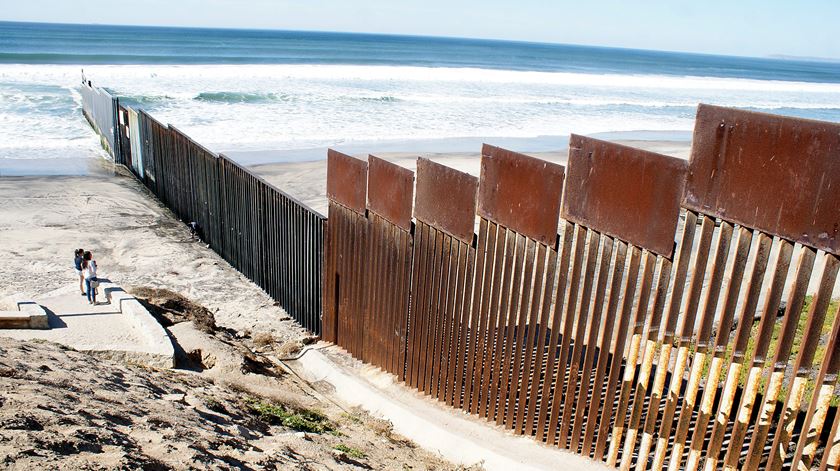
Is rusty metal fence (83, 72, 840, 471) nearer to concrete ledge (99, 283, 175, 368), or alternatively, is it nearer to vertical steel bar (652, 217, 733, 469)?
vertical steel bar (652, 217, 733, 469)

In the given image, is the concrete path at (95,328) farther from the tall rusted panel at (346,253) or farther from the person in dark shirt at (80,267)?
the tall rusted panel at (346,253)

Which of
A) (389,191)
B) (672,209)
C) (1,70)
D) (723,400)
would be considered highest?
(672,209)

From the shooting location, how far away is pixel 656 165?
4.15m

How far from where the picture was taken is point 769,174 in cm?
363

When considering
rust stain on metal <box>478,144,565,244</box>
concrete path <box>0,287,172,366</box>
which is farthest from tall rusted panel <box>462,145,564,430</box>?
concrete path <box>0,287,172,366</box>

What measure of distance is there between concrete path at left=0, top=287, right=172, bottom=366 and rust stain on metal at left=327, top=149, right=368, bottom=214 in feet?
7.27

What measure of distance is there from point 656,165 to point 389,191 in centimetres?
282

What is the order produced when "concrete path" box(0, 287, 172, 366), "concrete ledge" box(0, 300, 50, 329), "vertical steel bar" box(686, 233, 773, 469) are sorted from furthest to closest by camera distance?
"concrete ledge" box(0, 300, 50, 329) → "concrete path" box(0, 287, 172, 366) → "vertical steel bar" box(686, 233, 773, 469)

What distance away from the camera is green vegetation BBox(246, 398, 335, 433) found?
18.2ft

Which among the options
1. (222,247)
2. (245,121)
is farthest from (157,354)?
(245,121)

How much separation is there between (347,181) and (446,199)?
170 centimetres

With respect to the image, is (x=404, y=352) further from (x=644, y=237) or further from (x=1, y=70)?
(x=1, y=70)

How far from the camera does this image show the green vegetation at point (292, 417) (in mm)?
5543

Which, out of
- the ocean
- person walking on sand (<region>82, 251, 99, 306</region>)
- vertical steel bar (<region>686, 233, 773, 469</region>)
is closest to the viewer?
vertical steel bar (<region>686, 233, 773, 469</region>)
